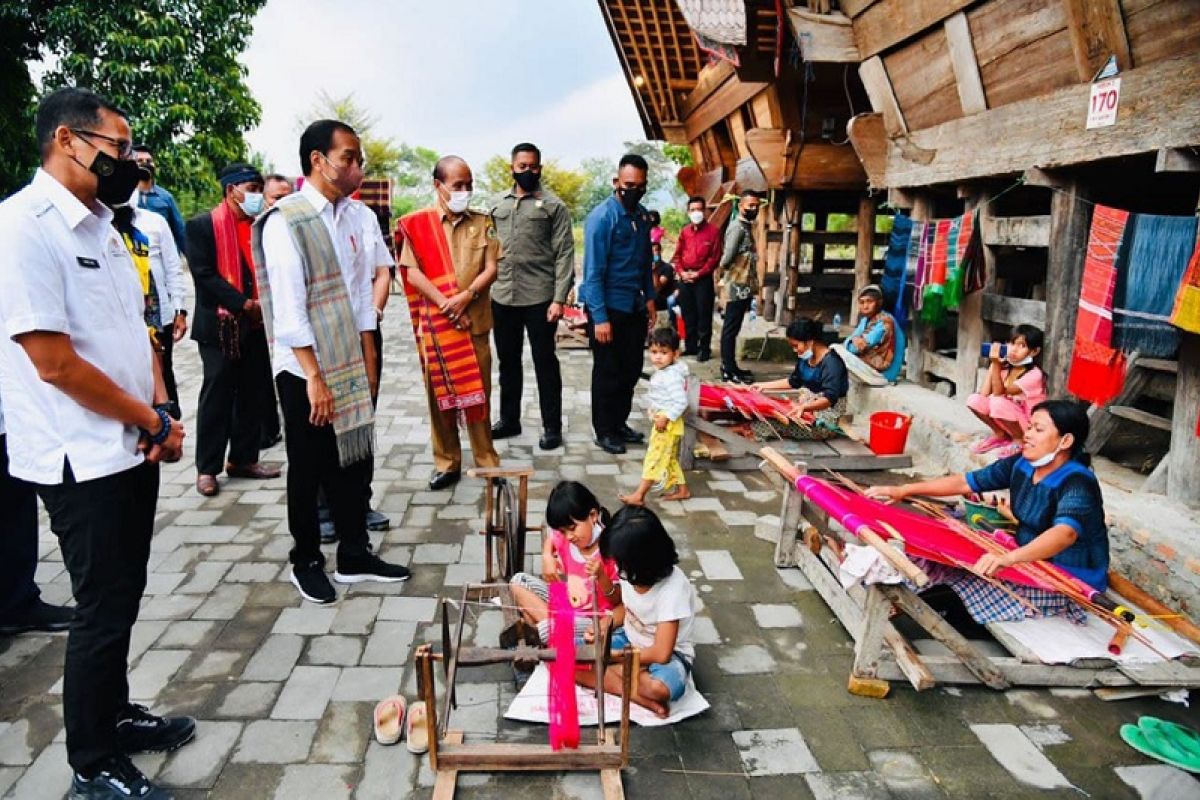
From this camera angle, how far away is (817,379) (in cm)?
604

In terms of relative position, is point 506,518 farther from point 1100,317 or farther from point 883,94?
point 883,94

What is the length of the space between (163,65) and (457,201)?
1138 centimetres

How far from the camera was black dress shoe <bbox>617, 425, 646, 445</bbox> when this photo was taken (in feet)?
20.0

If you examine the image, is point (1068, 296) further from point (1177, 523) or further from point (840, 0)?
point (840, 0)

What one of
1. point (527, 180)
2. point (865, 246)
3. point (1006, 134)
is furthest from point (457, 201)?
point (865, 246)

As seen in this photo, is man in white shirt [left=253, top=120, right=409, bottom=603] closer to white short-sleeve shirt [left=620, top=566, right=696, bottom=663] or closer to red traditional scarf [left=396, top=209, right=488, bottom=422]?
red traditional scarf [left=396, top=209, right=488, bottom=422]

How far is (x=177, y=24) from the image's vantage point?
12891 millimetres

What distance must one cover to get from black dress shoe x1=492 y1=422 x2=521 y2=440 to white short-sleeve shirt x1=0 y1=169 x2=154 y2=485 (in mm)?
3908

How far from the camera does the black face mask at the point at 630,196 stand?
5.46 m

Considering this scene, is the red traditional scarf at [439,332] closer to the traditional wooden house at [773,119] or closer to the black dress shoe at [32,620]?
the black dress shoe at [32,620]

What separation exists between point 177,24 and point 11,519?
12.7m

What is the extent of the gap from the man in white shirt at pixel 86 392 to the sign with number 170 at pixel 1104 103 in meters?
4.63

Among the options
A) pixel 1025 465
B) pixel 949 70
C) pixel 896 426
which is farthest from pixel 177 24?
pixel 1025 465

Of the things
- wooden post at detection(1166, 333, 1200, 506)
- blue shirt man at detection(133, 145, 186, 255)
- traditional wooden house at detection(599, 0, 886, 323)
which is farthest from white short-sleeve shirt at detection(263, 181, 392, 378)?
traditional wooden house at detection(599, 0, 886, 323)
